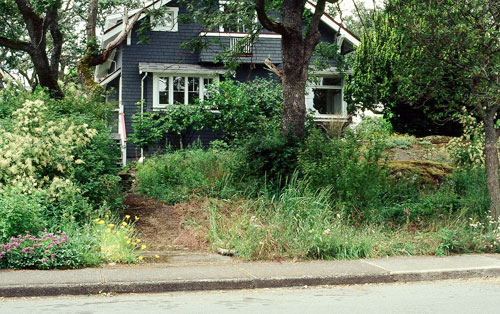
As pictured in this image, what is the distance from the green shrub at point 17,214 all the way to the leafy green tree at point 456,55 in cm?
717

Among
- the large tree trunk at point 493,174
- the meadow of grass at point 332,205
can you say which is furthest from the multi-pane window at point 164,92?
the large tree trunk at point 493,174

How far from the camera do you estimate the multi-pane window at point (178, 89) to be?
926 inches

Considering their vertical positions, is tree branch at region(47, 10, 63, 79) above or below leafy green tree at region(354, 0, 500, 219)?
above

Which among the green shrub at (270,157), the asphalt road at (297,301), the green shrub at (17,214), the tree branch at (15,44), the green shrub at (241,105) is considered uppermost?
the tree branch at (15,44)

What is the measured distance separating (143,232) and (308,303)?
190 inches

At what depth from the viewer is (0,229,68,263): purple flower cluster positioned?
7867mm

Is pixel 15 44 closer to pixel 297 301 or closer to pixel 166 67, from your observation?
pixel 166 67

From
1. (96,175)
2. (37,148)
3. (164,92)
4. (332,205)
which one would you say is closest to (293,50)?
(332,205)

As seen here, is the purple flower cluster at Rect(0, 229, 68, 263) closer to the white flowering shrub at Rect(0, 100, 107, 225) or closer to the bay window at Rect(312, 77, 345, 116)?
the white flowering shrub at Rect(0, 100, 107, 225)

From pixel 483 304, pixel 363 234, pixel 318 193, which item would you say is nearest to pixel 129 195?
pixel 318 193

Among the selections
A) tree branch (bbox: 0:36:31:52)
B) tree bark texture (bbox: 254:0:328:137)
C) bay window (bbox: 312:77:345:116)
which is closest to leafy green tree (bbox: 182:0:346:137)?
tree bark texture (bbox: 254:0:328:137)

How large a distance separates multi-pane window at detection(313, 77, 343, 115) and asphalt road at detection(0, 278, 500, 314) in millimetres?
20101

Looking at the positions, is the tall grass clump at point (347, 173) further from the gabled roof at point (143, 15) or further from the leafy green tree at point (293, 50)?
the gabled roof at point (143, 15)

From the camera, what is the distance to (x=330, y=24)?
2539cm
